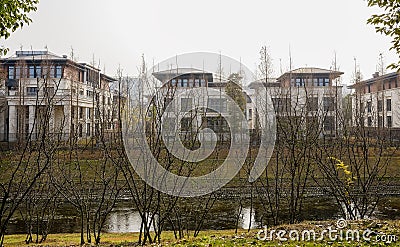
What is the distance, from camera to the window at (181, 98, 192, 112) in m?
9.20

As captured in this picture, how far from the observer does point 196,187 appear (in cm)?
977

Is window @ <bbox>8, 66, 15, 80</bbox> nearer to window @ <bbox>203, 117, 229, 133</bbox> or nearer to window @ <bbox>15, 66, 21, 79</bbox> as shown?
window @ <bbox>15, 66, 21, 79</bbox>

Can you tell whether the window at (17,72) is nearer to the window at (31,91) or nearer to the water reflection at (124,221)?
the window at (31,91)

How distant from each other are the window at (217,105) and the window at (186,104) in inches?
18.3

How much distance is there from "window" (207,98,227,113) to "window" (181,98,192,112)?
0.47 m

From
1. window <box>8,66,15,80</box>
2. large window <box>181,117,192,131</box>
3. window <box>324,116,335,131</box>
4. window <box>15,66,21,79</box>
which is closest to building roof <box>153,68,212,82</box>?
large window <box>181,117,192,131</box>

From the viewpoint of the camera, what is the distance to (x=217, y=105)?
995 cm

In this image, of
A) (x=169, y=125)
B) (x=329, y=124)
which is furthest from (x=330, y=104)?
(x=169, y=125)

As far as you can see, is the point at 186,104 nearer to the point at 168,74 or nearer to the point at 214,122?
the point at 168,74

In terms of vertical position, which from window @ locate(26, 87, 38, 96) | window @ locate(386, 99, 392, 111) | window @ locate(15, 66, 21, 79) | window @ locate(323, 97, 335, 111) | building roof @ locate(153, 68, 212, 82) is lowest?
window @ locate(323, 97, 335, 111)

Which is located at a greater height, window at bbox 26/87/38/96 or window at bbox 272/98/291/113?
window at bbox 26/87/38/96

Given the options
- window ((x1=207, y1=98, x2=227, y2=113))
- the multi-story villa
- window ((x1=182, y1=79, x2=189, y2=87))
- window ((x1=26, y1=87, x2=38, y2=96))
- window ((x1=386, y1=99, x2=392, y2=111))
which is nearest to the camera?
the multi-story villa

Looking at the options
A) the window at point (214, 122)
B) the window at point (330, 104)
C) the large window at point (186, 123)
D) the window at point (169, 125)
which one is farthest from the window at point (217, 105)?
the window at point (330, 104)

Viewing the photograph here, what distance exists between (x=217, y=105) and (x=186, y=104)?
0.94 m
